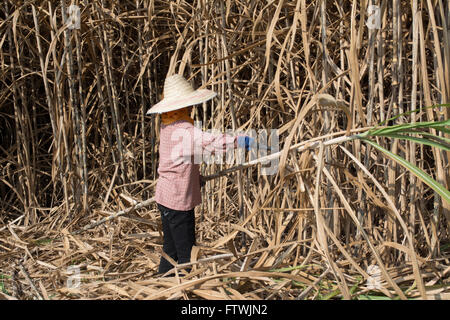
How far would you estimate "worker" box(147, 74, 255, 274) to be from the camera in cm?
156

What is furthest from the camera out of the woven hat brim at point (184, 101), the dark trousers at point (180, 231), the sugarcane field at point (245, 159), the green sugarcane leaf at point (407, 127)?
the dark trousers at point (180, 231)

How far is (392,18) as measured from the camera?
4.99ft

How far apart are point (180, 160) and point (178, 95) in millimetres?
224

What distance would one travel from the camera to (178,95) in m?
1.61

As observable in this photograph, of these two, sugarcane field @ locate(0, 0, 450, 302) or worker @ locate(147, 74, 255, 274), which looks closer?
sugarcane field @ locate(0, 0, 450, 302)

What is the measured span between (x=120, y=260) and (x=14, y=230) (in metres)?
0.74

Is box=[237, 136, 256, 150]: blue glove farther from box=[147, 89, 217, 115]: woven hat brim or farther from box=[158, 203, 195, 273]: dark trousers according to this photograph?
box=[158, 203, 195, 273]: dark trousers

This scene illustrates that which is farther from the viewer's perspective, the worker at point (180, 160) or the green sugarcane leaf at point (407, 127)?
the worker at point (180, 160)

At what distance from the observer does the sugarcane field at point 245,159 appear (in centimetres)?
138

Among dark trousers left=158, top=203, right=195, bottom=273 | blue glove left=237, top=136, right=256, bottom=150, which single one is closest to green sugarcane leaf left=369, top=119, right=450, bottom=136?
blue glove left=237, top=136, right=256, bottom=150

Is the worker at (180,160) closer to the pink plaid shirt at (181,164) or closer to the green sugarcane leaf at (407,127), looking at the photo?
the pink plaid shirt at (181,164)

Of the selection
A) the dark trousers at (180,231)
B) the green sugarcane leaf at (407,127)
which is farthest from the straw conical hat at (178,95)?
the green sugarcane leaf at (407,127)

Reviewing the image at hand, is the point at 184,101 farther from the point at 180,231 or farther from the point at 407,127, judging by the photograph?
the point at 407,127
